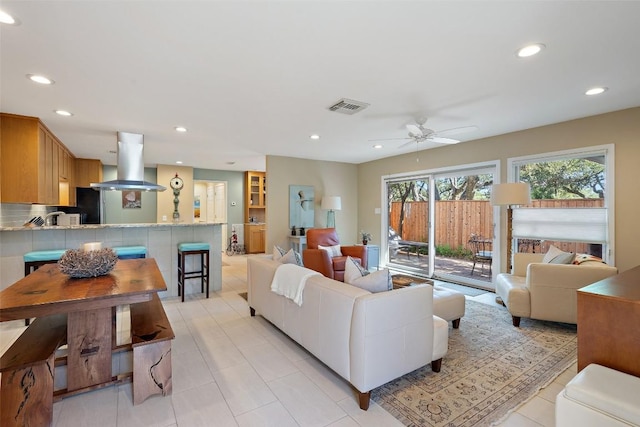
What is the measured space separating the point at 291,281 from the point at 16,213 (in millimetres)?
4451

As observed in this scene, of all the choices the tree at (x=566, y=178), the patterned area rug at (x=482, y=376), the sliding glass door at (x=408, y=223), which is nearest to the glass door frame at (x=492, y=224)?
the sliding glass door at (x=408, y=223)

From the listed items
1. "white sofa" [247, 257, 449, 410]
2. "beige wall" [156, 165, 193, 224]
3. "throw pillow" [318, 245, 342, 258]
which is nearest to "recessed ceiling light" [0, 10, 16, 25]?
"white sofa" [247, 257, 449, 410]

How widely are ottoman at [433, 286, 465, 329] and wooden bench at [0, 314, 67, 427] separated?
9.86ft

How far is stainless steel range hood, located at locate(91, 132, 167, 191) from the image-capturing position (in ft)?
14.3

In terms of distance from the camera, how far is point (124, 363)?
253 cm

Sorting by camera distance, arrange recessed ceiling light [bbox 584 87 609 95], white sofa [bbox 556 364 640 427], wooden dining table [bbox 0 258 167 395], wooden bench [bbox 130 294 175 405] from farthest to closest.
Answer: recessed ceiling light [bbox 584 87 609 95] < wooden bench [bbox 130 294 175 405] < wooden dining table [bbox 0 258 167 395] < white sofa [bbox 556 364 640 427]

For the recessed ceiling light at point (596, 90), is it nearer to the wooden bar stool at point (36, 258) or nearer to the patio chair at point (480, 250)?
the patio chair at point (480, 250)

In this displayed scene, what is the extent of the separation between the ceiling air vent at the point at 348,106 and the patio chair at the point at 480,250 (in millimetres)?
3209

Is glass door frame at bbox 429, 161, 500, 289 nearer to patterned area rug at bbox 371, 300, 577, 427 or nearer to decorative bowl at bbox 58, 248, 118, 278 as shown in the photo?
patterned area rug at bbox 371, 300, 577, 427

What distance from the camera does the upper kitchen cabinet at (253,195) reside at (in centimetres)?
892

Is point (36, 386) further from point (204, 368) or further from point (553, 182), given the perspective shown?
point (553, 182)

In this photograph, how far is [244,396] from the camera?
205cm

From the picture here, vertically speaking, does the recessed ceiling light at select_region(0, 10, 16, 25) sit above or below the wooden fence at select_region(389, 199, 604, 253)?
above

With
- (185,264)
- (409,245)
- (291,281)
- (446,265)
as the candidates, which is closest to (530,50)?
(291,281)
